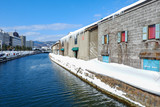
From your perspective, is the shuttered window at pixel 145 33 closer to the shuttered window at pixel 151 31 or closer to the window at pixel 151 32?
the window at pixel 151 32

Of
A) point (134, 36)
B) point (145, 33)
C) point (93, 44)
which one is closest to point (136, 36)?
point (134, 36)

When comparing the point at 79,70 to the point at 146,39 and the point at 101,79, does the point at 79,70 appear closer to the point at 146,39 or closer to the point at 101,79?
the point at 101,79

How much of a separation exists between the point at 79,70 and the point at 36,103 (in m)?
9.20

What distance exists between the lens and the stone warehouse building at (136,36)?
37.0 ft

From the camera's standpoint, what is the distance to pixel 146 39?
11.9 metres

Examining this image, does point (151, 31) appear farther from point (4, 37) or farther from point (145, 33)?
point (4, 37)

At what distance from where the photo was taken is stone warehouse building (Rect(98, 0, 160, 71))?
1129 cm

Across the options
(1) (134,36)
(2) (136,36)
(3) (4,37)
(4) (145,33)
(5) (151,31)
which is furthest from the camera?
(3) (4,37)

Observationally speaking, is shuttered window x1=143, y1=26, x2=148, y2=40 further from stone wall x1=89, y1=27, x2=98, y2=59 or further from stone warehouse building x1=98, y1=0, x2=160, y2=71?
stone wall x1=89, y1=27, x2=98, y2=59

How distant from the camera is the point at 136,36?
13102 millimetres

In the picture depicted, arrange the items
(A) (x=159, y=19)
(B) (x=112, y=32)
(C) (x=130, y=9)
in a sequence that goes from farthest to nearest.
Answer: (B) (x=112, y=32) < (C) (x=130, y=9) < (A) (x=159, y=19)

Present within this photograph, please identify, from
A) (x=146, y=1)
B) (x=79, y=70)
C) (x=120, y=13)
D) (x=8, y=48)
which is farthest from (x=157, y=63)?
(x=8, y=48)

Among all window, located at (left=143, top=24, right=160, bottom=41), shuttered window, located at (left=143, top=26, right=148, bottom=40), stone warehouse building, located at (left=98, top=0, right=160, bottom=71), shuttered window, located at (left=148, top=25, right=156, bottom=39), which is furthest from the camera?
shuttered window, located at (left=143, top=26, right=148, bottom=40)

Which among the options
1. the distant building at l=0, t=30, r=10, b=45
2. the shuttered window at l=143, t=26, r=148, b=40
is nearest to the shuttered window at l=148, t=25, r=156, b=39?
the shuttered window at l=143, t=26, r=148, b=40
